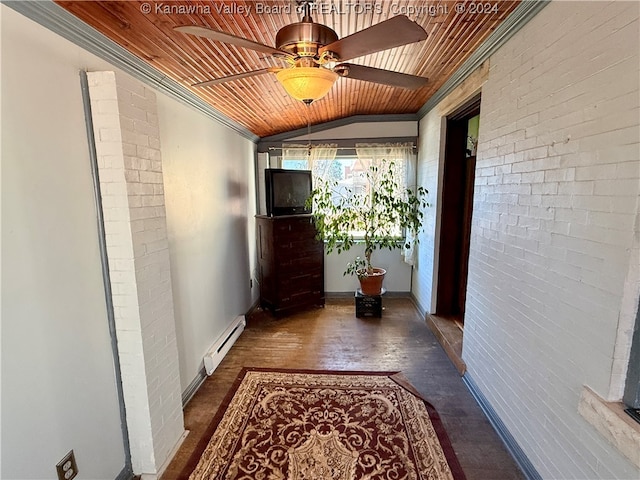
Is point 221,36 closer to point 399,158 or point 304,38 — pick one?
point 304,38

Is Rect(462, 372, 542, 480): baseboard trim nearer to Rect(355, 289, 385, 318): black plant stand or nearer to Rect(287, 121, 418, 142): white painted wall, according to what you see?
Rect(355, 289, 385, 318): black plant stand

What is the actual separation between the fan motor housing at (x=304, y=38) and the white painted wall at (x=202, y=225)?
1.14 metres

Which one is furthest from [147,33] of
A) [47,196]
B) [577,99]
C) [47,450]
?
[577,99]

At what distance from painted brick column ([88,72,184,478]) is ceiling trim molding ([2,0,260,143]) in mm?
163

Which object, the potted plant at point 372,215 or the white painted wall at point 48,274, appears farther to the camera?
the potted plant at point 372,215

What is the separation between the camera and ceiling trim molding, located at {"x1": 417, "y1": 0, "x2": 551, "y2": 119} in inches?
59.2

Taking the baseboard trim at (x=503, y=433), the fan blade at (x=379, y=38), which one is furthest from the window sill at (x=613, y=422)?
the fan blade at (x=379, y=38)

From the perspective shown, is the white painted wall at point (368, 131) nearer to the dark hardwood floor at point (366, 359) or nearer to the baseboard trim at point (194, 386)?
the dark hardwood floor at point (366, 359)

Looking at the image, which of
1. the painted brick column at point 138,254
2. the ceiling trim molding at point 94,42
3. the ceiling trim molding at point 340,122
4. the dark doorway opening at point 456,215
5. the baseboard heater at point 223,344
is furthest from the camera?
the ceiling trim molding at point 340,122

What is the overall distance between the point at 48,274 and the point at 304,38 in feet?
4.60

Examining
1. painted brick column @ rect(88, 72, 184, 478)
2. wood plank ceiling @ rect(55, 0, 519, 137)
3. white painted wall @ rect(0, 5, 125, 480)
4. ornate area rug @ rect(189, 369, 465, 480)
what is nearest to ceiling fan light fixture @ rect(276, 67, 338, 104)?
wood plank ceiling @ rect(55, 0, 519, 137)

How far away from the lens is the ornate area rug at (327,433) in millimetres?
1657

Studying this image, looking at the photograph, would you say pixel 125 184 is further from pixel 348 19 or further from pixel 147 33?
pixel 348 19

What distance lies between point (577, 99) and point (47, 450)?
254 centimetres
